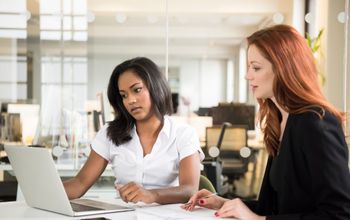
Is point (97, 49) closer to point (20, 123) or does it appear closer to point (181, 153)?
point (20, 123)

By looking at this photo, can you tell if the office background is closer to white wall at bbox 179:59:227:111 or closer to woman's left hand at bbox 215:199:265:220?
white wall at bbox 179:59:227:111

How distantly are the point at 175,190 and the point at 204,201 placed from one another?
0.89ft

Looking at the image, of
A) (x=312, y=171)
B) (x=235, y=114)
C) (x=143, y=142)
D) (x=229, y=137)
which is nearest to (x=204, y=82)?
(x=235, y=114)

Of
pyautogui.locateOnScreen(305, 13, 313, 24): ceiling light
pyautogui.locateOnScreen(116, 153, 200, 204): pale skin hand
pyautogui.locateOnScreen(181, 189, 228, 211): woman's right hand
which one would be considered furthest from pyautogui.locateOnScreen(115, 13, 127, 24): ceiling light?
pyautogui.locateOnScreen(181, 189, 228, 211): woman's right hand

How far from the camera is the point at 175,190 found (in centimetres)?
233

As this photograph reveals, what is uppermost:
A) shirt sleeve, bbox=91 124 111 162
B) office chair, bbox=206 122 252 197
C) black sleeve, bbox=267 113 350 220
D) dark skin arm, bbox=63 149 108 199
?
black sleeve, bbox=267 113 350 220

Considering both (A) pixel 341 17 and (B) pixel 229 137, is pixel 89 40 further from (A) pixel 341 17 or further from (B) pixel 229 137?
(A) pixel 341 17

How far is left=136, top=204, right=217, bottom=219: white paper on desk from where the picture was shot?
6.35 ft

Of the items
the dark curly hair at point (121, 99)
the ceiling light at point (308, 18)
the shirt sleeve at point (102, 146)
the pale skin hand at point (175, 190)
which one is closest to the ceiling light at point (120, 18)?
the ceiling light at point (308, 18)

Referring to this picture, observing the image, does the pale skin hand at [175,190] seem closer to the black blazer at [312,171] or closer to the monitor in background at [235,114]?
the black blazer at [312,171]

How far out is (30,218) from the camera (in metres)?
1.94

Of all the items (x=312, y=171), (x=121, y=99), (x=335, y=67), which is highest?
(x=335, y=67)

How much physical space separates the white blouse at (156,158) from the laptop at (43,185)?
0.42 meters

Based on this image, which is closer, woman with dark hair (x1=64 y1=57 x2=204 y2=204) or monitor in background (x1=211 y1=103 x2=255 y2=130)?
woman with dark hair (x1=64 y1=57 x2=204 y2=204)
